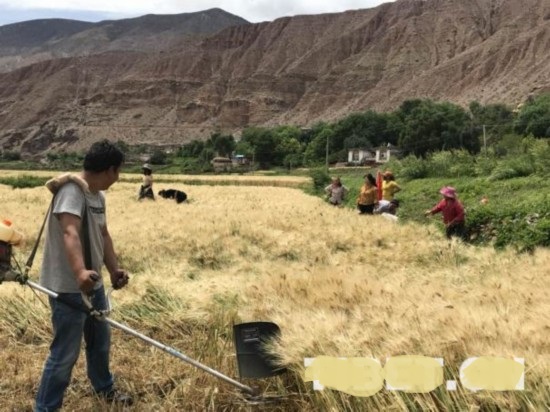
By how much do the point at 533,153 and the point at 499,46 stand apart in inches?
5128

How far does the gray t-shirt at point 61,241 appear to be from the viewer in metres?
4.06

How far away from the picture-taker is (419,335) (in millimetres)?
3471

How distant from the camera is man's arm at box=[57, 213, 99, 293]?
3.84 metres

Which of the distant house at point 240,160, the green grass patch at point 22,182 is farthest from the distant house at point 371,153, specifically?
the green grass patch at point 22,182

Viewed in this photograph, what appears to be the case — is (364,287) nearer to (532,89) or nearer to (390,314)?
(390,314)

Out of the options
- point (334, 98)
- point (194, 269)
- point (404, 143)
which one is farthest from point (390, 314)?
point (334, 98)

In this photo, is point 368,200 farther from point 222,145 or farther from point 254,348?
point 222,145

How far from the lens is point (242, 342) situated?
418 cm

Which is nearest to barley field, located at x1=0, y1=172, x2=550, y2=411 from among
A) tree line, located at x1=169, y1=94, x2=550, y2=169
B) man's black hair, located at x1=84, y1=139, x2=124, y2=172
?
man's black hair, located at x1=84, y1=139, x2=124, y2=172

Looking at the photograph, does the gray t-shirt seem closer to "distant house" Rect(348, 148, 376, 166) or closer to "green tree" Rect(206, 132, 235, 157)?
"distant house" Rect(348, 148, 376, 166)

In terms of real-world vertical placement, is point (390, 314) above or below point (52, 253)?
below

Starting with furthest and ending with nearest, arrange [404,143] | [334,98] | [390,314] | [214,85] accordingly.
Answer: [214,85] < [334,98] < [404,143] < [390,314]

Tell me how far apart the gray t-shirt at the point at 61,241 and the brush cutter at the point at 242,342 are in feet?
0.40

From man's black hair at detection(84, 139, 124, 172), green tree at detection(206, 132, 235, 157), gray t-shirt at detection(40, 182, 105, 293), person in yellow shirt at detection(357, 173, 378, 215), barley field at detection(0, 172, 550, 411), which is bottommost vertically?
green tree at detection(206, 132, 235, 157)
